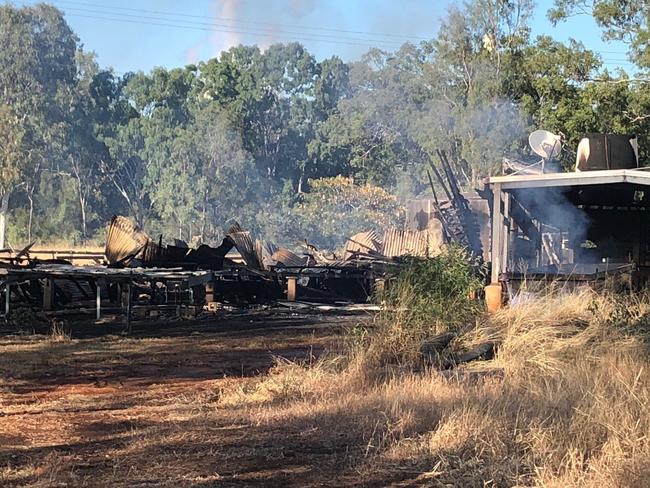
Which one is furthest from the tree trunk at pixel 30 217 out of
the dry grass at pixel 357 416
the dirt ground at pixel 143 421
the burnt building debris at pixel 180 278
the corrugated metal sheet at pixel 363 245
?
the dry grass at pixel 357 416

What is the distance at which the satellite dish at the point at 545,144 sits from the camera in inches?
627

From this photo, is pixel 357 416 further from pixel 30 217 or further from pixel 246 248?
pixel 30 217

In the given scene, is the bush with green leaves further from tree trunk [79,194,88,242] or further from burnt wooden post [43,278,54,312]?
tree trunk [79,194,88,242]

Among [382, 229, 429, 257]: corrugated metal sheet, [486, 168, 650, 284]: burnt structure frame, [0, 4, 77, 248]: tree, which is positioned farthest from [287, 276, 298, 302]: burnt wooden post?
[0, 4, 77, 248]: tree

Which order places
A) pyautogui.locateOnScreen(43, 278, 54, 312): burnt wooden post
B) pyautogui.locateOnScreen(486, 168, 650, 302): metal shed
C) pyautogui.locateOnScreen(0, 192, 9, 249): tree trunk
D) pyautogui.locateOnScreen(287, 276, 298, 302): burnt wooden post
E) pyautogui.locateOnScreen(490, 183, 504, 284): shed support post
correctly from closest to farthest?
pyautogui.locateOnScreen(490, 183, 504, 284): shed support post < pyautogui.locateOnScreen(486, 168, 650, 302): metal shed < pyautogui.locateOnScreen(43, 278, 54, 312): burnt wooden post < pyautogui.locateOnScreen(287, 276, 298, 302): burnt wooden post < pyautogui.locateOnScreen(0, 192, 9, 249): tree trunk

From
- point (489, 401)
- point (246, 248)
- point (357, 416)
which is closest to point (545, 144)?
point (246, 248)

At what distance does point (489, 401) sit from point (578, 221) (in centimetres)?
Result: 1233

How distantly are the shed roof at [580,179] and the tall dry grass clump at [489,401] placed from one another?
3.08 m

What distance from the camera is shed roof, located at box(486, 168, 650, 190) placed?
501 inches

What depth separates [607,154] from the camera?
14.9m

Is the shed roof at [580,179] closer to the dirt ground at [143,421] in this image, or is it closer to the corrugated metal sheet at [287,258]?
the dirt ground at [143,421]

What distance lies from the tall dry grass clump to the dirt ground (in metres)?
0.37

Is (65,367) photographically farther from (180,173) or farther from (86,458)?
(180,173)

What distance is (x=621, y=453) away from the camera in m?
4.84
